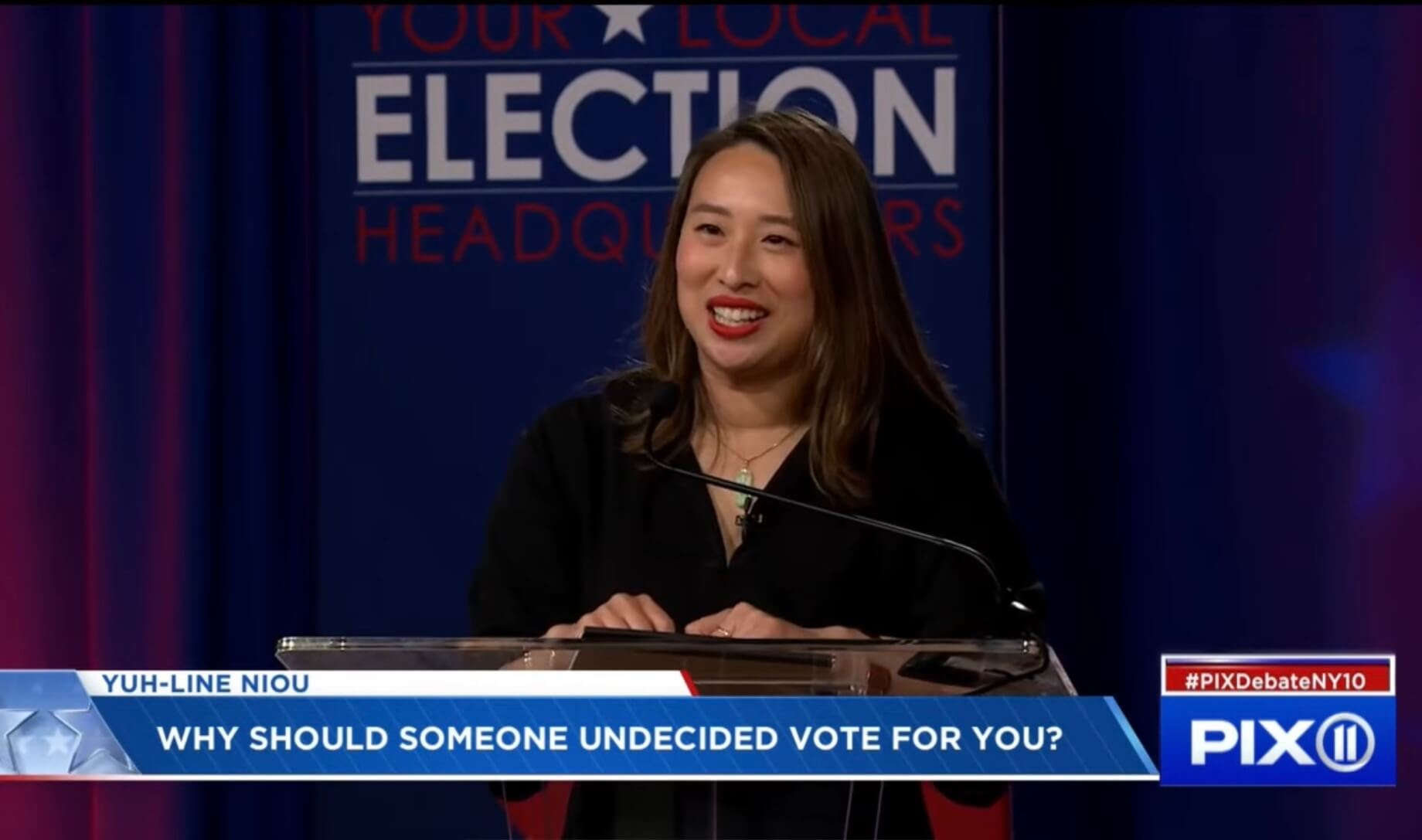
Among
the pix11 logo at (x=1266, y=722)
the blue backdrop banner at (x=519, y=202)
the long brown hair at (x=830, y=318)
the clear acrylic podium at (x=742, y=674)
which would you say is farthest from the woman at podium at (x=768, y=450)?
the blue backdrop banner at (x=519, y=202)

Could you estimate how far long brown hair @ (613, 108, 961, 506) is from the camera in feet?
6.97

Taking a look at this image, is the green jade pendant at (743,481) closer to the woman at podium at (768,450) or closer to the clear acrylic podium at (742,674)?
the woman at podium at (768,450)

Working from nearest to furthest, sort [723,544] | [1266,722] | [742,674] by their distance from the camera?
1. [742,674]
2. [1266,722]
3. [723,544]

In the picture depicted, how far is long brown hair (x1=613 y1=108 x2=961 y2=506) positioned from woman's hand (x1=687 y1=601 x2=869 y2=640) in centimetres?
40

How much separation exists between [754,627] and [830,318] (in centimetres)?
58

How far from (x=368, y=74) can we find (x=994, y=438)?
1206mm

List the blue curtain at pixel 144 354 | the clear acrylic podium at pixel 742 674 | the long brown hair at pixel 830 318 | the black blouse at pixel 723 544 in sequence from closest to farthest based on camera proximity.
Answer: the clear acrylic podium at pixel 742 674 < the black blouse at pixel 723 544 < the long brown hair at pixel 830 318 < the blue curtain at pixel 144 354

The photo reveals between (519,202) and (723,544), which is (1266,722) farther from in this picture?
(519,202)

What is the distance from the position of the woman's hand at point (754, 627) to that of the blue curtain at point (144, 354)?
1674 millimetres

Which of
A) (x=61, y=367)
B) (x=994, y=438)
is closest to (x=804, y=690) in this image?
(x=994, y=438)

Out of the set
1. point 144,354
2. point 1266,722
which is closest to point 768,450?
point 1266,722

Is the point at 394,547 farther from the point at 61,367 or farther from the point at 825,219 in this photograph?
the point at 825,219

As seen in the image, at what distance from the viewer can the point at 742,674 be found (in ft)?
4.78

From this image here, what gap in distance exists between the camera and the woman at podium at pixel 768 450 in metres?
2.02
